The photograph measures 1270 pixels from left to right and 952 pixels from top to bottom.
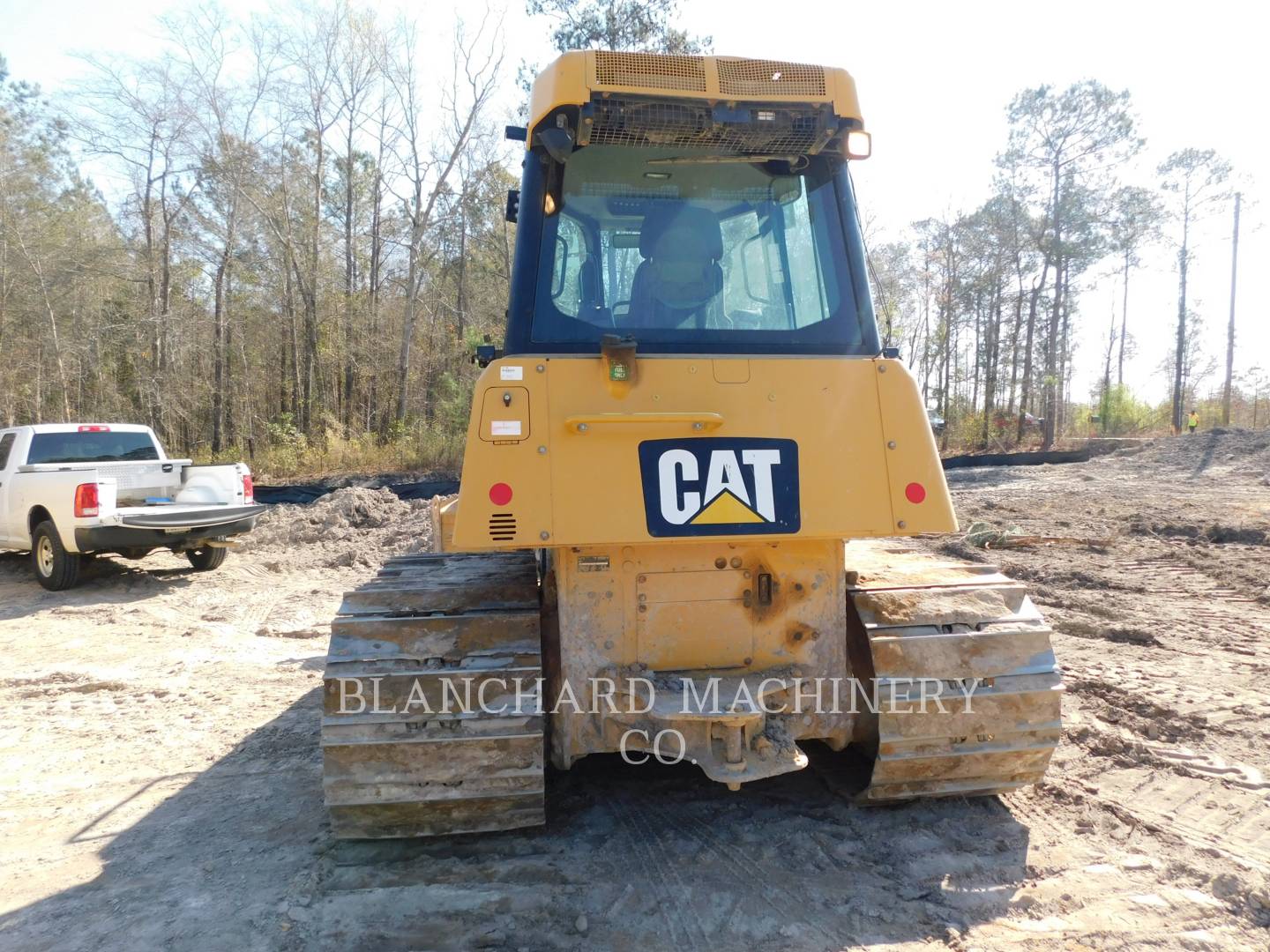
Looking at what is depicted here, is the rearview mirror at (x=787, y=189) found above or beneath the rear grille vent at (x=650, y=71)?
beneath

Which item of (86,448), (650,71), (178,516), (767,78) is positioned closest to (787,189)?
(767,78)

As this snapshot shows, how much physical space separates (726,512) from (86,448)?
31.5 feet

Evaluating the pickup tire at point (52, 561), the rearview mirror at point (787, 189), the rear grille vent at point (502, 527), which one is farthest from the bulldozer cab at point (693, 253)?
the pickup tire at point (52, 561)

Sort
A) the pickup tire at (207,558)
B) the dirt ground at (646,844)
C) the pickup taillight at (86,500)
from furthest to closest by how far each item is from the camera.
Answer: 1. the pickup tire at (207,558)
2. the pickup taillight at (86,500)
3. the dirt ground at (646,844)

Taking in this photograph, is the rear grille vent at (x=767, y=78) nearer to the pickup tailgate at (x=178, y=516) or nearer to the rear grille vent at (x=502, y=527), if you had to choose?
the rear grille vent at (x=502, y=527)

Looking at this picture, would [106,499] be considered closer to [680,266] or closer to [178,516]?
[178,516]

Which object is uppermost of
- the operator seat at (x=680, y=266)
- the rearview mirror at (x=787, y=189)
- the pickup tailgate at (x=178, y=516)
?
the rearview mirror at (x=787, y=189)

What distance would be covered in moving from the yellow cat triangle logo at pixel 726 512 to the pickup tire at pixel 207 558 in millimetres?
9085

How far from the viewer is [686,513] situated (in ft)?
8.98

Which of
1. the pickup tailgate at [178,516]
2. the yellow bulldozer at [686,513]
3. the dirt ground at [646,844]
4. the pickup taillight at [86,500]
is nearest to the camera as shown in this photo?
the dirt ground at [646,844]

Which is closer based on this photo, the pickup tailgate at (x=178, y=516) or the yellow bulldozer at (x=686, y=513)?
the yellow bulldozer at (x=686, y=513)

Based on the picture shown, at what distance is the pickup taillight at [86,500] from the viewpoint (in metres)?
8.68

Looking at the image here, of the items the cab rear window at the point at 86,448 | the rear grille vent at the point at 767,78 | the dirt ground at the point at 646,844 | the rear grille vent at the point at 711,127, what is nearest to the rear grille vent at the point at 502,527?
the dirt ground at the point at 646,844

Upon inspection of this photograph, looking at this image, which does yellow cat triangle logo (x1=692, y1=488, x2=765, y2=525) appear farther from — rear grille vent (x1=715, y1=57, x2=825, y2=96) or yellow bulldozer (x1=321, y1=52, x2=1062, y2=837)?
rear grille vent (x1=715, y1=57, x2=825, y2=96)
